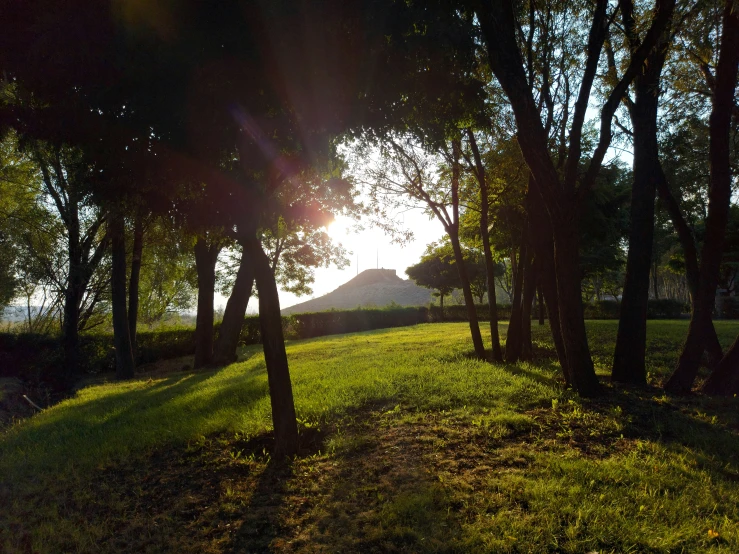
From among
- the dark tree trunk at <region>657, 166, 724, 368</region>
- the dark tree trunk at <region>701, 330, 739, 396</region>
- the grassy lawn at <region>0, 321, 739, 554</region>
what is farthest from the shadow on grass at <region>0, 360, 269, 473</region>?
the dark tree trunk at <region>657, 166, 724, 368</region>

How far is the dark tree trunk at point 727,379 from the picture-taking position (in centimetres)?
641

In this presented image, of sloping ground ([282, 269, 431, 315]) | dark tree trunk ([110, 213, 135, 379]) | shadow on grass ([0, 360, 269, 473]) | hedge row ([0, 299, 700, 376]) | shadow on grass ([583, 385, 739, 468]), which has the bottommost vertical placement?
shadow on grass ([583, 385, 739, 468])

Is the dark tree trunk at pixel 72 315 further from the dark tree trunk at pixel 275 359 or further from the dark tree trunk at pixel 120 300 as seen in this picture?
the dark tree trunk at pixel 275 359

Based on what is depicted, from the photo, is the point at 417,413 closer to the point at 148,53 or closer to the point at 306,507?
the point at 306,507

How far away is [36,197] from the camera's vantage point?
56.8ft

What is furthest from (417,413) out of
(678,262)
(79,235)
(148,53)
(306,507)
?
(678,262)

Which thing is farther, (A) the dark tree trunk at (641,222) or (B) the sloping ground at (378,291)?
(B) the sloping ground at (378,291)

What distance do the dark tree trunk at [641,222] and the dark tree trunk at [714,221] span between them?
62 centimetres

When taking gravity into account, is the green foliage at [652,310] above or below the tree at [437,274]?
below

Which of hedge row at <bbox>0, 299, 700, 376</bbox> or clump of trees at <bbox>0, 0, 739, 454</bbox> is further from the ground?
clump of trees at <bbox>0, 0, 739, 454</bbox>

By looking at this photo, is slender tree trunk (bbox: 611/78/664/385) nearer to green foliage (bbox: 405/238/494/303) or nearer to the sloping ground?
green foliage (bbox: 405/238/494/303)

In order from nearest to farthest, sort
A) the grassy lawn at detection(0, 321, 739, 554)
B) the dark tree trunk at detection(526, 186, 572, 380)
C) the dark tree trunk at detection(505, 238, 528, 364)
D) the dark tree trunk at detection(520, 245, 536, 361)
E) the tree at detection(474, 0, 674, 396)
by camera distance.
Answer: the grassy lawn at detection(0, 321, 739, 554), the tree at detection(474, 0, 674, 396), the dark tree trunk at detection(526, 186, 572, 380), the dark tree trunk at detection(520, 245, 536, 361), the dark tree trunk at detection(505, 238, 528, 364)

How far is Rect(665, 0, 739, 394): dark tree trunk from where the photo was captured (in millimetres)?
6488

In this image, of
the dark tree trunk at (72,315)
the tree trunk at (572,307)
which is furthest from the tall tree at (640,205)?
the dark tree trunk at (72,315)
